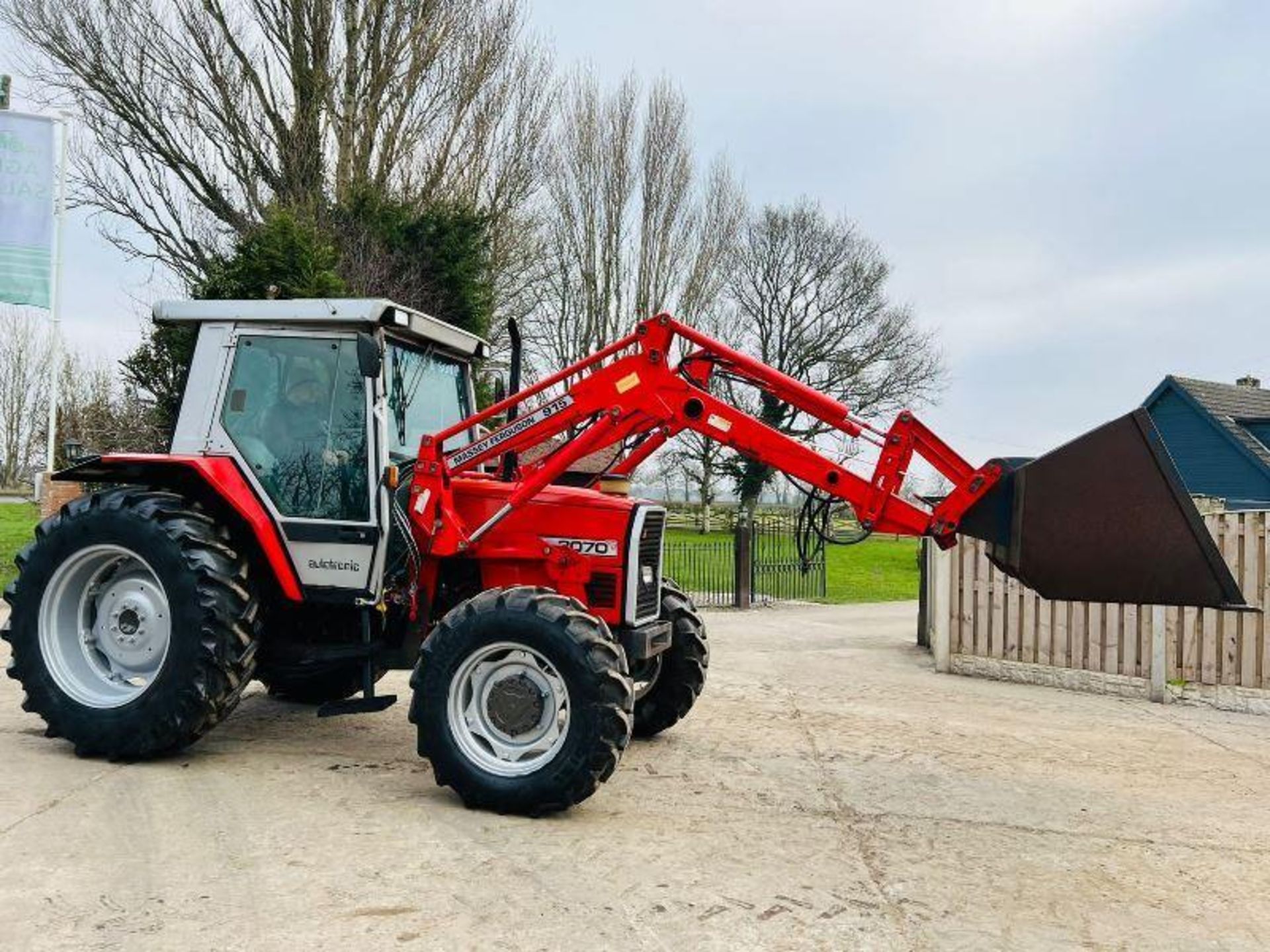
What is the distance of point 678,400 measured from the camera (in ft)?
16.7

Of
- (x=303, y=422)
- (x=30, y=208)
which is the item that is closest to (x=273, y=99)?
(x=30, y=208)

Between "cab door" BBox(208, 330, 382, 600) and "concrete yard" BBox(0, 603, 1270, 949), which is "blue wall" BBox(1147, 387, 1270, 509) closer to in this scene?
"concrete yard" BBox(0, 603, 1270, 949)

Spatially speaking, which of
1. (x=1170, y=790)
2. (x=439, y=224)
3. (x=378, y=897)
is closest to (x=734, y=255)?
(x=439, y=224)

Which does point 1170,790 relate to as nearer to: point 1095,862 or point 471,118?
point 1095,862

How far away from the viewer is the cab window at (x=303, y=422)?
5.43m

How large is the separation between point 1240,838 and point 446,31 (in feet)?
59.0

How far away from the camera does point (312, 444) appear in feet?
18.1

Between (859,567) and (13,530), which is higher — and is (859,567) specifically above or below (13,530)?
below

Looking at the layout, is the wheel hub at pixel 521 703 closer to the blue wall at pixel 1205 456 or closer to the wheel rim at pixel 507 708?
the wheel rim at pixel 507 708

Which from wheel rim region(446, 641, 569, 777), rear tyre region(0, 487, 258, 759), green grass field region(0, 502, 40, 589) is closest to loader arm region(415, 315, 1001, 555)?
wheel rim region(446, 641, 569, 777)

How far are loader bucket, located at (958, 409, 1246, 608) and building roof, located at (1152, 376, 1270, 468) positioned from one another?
26.1m

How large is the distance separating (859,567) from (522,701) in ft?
82.7

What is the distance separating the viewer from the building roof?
89.2ft

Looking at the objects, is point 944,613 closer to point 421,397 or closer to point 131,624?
point 421,397
